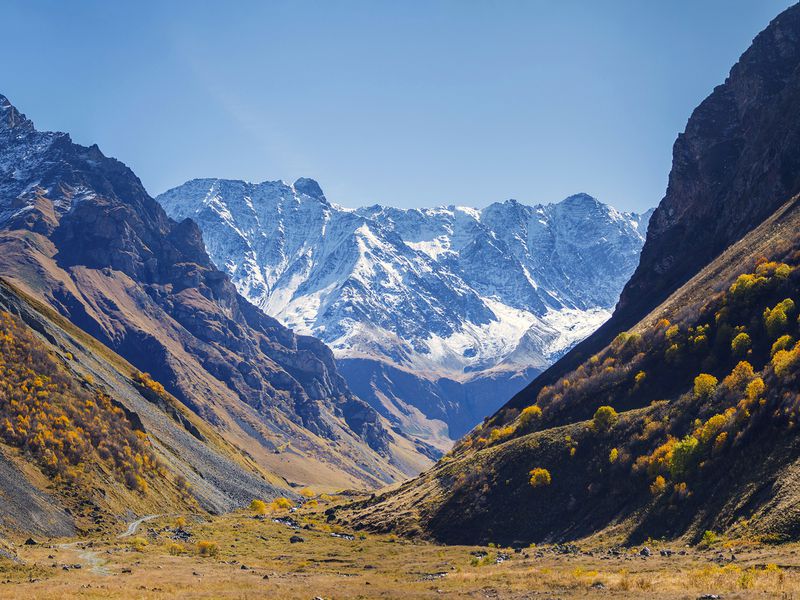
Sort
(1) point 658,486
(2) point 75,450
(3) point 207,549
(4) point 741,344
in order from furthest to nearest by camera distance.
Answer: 1. (2) point 75,450
2. (4) point 741,344
3. (3) point 207,549
4. (1) point 658,486

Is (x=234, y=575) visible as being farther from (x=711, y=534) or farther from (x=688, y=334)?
(x=688, y=334)

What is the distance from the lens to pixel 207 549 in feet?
299

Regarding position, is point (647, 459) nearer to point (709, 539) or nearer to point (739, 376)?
point (739, 376)

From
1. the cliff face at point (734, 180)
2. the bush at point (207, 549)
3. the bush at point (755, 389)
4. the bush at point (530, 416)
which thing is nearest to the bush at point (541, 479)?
the bush at point (530, 416)

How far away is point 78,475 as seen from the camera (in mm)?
110188

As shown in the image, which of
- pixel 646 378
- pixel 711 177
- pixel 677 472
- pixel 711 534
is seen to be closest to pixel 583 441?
pixel 646 378

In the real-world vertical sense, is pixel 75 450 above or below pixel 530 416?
below

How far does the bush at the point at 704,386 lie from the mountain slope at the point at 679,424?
146 mm

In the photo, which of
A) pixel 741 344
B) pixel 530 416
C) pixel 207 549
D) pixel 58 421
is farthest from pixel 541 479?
pixel 58 421

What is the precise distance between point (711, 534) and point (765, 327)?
140 ft

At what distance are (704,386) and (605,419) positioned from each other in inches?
609

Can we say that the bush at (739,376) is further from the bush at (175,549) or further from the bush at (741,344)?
the bush at (175,549)

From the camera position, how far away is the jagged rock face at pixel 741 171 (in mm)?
151500

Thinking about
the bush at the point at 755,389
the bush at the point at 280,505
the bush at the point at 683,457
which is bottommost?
the bush at the point at 280,505
